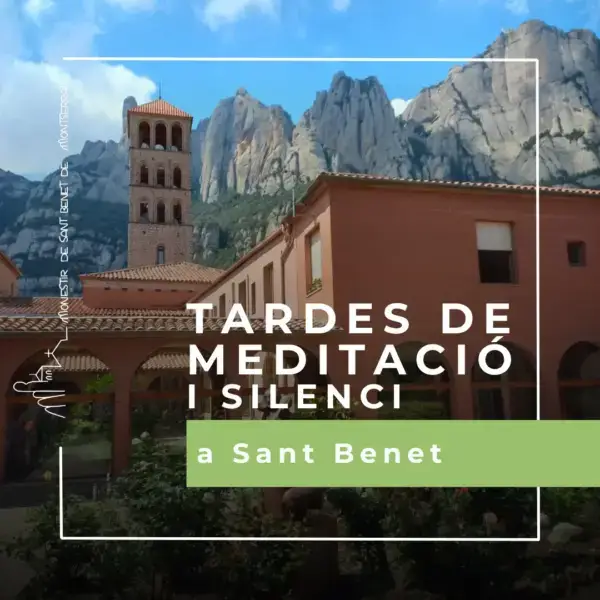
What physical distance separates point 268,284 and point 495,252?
A: 3733 mm

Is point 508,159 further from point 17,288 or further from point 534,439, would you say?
point 17,288

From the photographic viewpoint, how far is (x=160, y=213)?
2645cm

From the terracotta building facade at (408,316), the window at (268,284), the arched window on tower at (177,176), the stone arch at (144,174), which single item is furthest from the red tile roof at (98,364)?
the stone arch at (144,174)

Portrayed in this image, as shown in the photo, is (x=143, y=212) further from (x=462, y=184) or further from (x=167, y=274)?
(x=462, y=184)

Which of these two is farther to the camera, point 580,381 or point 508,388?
point 508,388

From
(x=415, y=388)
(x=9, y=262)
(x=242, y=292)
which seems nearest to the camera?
Result: (x=415, y=388)

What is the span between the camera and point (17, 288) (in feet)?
35.0

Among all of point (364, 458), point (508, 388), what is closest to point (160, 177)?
point (508, 388)

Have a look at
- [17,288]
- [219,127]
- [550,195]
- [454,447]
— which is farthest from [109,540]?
[17,288]

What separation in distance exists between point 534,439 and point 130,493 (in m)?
3.53

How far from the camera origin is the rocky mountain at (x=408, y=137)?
20.5 ft

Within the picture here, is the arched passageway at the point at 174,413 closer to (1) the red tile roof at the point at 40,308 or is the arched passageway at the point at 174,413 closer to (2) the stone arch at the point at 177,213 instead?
(1) the red tile roof at the point at 40,308

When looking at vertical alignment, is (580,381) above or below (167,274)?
below

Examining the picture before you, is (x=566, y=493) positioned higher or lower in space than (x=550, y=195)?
lower
